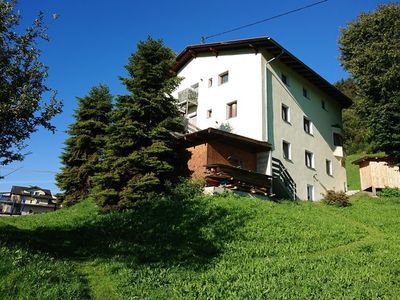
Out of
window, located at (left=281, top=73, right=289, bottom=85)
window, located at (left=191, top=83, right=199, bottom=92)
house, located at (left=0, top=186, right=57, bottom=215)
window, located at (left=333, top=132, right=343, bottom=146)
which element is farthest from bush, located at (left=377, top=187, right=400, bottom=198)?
house, located at (left=0, top=186, right=57, bottom=215)

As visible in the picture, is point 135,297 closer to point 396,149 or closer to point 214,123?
point 214,123

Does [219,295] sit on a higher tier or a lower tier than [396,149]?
lower

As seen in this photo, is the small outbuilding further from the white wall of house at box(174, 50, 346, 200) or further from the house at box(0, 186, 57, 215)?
the house at box(0, 186, 57, 215)

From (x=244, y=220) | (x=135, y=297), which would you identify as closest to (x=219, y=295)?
(x=135, y=297)

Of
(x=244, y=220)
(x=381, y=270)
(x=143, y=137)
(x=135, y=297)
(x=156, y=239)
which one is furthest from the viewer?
(x=143, y=137)

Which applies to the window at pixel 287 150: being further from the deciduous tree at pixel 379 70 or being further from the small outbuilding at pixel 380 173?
the deciduous tree at pixel 379 70

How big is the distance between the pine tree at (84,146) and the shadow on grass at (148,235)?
9757mm

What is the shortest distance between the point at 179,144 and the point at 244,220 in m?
10.2

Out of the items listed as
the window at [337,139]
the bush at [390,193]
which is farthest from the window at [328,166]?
the bush at [390,193]

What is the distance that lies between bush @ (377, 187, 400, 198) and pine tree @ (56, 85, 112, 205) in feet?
71.7

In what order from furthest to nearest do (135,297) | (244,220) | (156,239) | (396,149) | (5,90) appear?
(396,149)
(244,220)
(156,239)
(5,90)
(135,297)

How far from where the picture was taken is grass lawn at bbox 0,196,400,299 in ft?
30.0

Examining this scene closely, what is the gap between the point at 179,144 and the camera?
26000mm

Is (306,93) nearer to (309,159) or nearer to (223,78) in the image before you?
(309,159)
